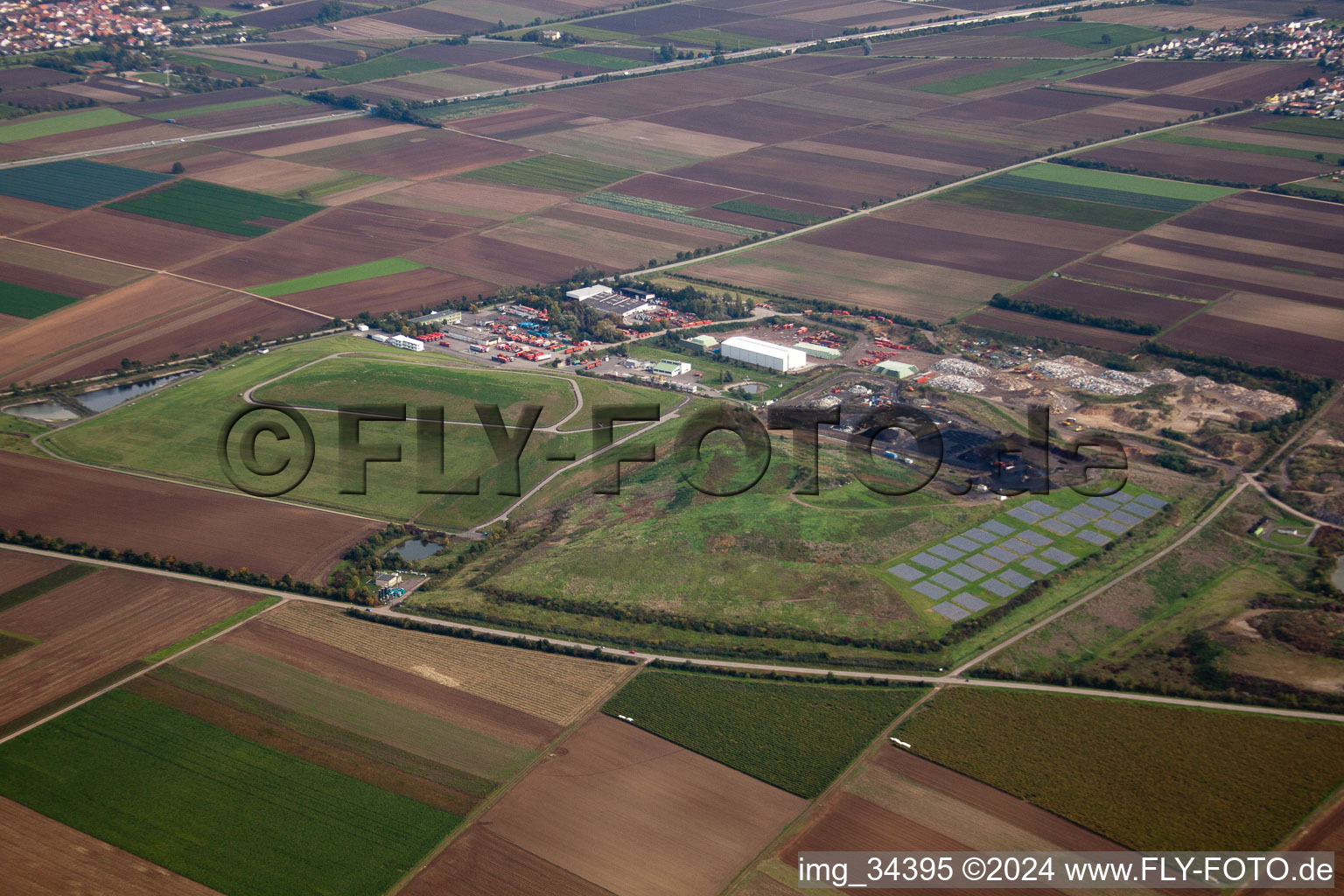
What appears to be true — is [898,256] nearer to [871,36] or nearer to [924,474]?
[924,474]

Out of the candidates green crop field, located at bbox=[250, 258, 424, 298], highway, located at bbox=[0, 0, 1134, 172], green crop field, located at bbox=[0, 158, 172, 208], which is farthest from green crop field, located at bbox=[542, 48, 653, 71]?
green crop field, located at bbox=[250, 258, 424, 298]

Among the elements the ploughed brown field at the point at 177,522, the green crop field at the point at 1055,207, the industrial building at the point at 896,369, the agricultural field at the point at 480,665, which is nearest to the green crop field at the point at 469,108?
the green crop field at the point at 1055,207

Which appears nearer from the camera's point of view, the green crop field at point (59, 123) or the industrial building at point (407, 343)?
the industrial building at point (407, 343)

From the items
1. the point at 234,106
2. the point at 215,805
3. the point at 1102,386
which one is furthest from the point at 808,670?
the point at 234,106

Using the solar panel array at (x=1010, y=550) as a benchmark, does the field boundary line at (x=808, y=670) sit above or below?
below

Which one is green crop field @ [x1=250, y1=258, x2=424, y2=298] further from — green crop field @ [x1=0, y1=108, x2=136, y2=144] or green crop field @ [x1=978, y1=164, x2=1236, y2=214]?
green crop field @ [x1=978, y1=164, x2=1236, y2=214]

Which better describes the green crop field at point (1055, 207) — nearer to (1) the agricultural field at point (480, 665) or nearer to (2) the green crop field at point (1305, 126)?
(2) the green crop field at point (1305, 126)

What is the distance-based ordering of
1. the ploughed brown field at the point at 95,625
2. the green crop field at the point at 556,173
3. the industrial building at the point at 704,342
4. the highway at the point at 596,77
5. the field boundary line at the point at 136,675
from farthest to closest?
the highway at the point at 596,77 → the green crop field at the point at 556,173 → the industrial building at the point at 704,342 → the ploughed brown field at the point at 95,625 → the field boundary line at the point at 136,675
